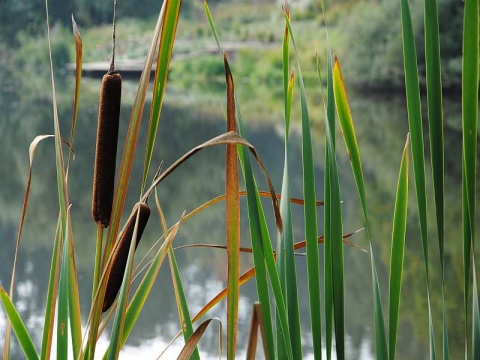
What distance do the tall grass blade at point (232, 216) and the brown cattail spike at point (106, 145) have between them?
0.05m

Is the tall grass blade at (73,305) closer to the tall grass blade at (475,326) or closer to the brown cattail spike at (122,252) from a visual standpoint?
the brown cattail spike at (122,252)

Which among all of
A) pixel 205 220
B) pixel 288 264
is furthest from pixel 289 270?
pixel 205 220

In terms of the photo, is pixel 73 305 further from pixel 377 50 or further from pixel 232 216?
pixel 377 50

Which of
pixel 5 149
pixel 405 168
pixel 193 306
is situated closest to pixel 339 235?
pixel 405 168

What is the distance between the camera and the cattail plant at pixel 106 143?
32cm

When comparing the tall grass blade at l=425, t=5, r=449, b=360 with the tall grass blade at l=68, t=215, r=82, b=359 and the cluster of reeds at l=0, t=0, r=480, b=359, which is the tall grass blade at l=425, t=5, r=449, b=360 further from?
the tall grass blade at l=68, t=215, r=82, b=359

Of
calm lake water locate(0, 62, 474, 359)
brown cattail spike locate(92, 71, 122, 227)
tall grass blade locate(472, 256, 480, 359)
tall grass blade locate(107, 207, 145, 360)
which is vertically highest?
brown cattail spike locate(92, 71, 122, 227)

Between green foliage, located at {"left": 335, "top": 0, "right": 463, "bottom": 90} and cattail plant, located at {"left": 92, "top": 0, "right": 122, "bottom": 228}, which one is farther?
green foliage, located at {"left": 335, "top": 0, "right": 463, "bottom": 90}

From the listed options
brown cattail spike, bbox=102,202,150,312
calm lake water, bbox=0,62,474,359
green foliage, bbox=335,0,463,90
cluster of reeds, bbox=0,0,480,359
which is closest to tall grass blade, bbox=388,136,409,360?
cluster of reeds, bbox=0,0,480,359

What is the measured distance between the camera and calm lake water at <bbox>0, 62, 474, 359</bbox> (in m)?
2.65

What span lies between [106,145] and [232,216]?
2.3 inches

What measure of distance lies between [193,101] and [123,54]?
64.5 inches

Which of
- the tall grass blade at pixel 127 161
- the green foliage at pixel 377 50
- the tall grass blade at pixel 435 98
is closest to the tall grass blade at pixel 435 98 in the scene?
the tall grass blade at pixel 435 98

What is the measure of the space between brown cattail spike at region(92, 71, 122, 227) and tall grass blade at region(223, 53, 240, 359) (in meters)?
0.05
